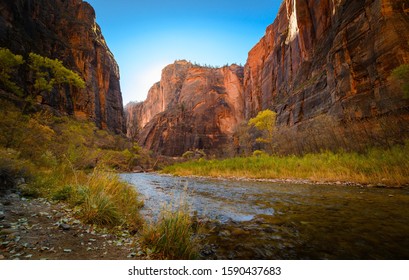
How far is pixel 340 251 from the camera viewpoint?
308 cm

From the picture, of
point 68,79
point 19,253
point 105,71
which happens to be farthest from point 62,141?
point 105,71

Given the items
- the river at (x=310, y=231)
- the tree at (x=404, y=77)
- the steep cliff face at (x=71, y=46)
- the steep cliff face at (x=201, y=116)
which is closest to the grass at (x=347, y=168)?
the river at (x=310, y=231)

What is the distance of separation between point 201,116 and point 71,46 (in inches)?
2026

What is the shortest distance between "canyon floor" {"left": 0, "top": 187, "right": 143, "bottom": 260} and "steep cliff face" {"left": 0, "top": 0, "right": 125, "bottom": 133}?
42.5 metres

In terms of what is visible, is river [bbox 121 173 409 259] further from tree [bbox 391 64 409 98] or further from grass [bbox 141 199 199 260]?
tree [bbox 391 64 409 98]

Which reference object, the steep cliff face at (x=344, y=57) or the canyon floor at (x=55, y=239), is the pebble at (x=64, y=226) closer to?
the canyon floor at (x=55, y=239)

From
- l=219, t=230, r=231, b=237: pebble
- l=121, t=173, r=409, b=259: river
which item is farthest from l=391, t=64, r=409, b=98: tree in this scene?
l=219, t=230, r=231, b=237: pebble

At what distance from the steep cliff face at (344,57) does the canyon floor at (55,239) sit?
18913 millimetres

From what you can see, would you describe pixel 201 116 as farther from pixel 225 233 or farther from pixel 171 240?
pixel 171 240

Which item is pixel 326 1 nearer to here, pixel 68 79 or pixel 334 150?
pixel 334 150

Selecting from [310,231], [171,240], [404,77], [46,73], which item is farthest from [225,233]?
[404,77]

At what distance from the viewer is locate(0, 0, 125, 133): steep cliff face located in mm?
37688

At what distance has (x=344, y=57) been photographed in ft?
71.3
